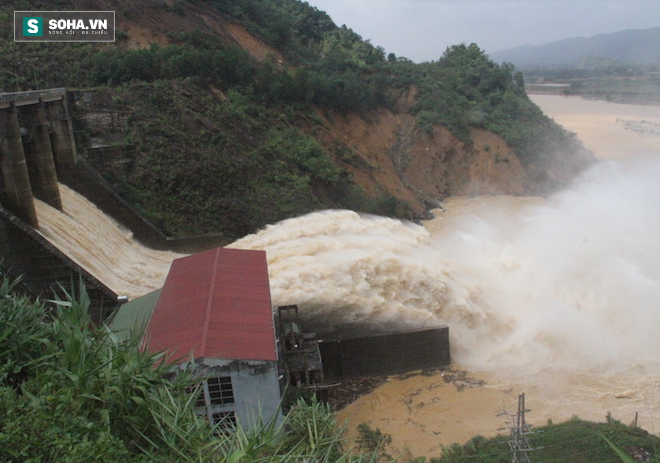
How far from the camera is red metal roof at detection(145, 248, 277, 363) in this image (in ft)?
33.9

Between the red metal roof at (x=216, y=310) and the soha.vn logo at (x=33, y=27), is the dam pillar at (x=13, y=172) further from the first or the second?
the soha.vn logo at (x=33, y=27)

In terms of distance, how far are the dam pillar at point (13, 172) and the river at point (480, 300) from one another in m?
0.80

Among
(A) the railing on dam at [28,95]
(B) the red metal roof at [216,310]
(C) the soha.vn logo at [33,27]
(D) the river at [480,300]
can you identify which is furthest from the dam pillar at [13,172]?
(C) the soha.vn logo at [33,27]

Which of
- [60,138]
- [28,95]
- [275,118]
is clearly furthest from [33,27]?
[275,118]

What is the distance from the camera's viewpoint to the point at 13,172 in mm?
15992

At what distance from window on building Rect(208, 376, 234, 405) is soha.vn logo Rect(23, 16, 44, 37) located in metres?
22.5

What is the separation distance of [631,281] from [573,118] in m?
47.2

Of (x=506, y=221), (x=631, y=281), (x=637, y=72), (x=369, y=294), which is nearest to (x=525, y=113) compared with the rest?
(x=506, y=221)

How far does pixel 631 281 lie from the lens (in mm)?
18438

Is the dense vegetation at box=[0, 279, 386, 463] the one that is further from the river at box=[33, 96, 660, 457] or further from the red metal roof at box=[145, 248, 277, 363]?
the river at box=[33, 96, 660, 457]

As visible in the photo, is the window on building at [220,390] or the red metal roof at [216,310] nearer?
the window on building at [220,390]

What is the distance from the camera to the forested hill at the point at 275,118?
2295 cm

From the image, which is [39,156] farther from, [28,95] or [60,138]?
[60,138]

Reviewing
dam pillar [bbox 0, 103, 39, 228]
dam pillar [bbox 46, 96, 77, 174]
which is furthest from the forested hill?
dam pillar [bbox 0, 103, 39, 228]
